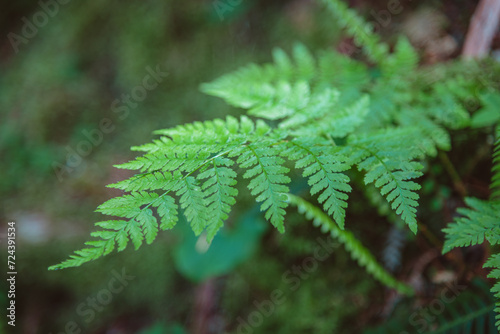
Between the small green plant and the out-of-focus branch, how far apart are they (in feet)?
0.93

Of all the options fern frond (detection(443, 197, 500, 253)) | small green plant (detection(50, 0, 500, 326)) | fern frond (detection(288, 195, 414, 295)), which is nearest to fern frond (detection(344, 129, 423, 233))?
small green plant (detection(50, 0, 500, 326))

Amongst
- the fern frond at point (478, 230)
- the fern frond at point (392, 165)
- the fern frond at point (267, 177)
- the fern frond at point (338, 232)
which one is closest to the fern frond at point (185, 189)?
the fern frond at point (267, 177)

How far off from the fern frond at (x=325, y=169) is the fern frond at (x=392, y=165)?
93 millimetres

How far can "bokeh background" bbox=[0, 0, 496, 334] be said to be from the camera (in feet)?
8.09

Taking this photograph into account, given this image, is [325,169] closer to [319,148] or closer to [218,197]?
[319,148]

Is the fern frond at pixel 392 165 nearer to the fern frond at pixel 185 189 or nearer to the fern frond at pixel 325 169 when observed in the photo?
the fern frond at pixel 325 169

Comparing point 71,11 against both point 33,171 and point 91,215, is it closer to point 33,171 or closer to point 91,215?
point 33,171

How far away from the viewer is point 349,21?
2.08 meters

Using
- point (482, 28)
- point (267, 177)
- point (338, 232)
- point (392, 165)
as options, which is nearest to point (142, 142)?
point (338, 232)

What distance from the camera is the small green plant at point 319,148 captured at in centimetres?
115

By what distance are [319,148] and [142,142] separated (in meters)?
2.84

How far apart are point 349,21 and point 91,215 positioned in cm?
347

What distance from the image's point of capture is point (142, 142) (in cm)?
371

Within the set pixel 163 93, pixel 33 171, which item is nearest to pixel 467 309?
pixel 163 93
